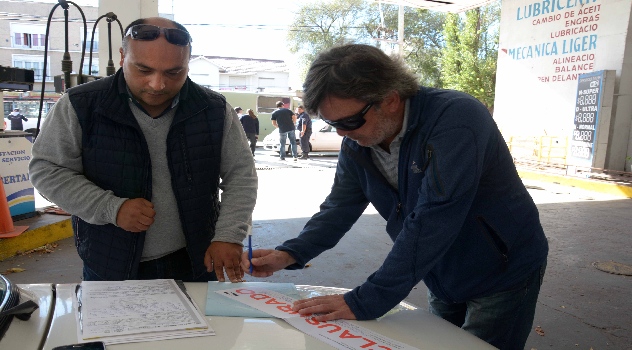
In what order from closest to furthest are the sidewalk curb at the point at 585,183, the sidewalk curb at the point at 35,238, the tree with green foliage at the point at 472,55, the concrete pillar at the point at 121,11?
the sidewalk curb at the point at 35,238, the concrete pillar at the point at 121,11, the sidewalk curb at the point at 585,183, the tree with green foliage at the point at 472,55

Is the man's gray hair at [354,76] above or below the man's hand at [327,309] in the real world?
above

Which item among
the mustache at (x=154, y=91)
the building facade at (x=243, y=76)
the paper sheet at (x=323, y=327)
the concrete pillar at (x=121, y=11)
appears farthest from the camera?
the building facade at (x=243, y=76)

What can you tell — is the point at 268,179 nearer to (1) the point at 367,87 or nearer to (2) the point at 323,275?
(2) the point at 323,275

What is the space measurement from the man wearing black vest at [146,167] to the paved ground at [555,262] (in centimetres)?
240

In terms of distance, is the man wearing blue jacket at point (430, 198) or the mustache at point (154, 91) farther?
the mustache at point (154, 91)

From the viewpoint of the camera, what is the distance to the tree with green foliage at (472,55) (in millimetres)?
23078

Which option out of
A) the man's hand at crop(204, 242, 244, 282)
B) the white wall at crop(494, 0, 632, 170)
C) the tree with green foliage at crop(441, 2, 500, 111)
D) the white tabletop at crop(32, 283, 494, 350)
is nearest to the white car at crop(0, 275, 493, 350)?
the white tabletop at crop(32, 283, 494, 350)

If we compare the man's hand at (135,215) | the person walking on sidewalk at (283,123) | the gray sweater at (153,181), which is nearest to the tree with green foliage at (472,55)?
the person walking on sidewalk at (283,123)

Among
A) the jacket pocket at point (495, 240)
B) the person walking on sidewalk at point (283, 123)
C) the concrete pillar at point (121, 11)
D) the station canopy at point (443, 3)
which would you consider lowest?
the person walking on sidewalk at point (283, 123)

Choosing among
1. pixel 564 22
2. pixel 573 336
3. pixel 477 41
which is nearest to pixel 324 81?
pixel 573 336

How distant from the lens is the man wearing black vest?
171 centimetres

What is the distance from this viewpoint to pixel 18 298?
1.24 m

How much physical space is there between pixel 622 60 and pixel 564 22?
72.6 inches

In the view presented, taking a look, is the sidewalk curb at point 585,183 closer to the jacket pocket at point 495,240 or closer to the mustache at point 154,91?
the jacket pocket at point 495,240
